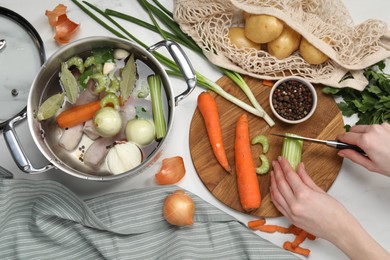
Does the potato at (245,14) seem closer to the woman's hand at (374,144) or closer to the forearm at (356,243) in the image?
the woman's hand at (374,144)

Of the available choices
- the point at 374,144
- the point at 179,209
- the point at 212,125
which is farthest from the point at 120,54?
the point at 374,144

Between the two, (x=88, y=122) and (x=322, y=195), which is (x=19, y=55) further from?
(x=322, y=195)

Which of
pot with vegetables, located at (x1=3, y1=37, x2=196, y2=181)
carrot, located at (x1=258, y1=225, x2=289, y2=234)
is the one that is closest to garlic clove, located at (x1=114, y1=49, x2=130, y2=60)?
pot with vegetables, located at (x1=3, y1=37, x2=196, y2=181)

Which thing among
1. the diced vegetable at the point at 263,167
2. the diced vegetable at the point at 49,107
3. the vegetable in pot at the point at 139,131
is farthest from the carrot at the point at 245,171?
the diced vegetable at the point at 49,107

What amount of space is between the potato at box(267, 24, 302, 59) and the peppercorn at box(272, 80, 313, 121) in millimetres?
75

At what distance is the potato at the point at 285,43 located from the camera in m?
1.19

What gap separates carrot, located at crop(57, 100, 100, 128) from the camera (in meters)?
1.14

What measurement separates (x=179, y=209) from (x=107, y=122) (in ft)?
0.87

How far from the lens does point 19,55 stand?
4.12 ft

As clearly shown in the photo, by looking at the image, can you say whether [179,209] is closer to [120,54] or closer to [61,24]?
[120,54]

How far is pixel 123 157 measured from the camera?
1099mm

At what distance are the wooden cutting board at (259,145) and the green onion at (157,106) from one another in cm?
11

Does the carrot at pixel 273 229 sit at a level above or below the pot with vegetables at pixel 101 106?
below

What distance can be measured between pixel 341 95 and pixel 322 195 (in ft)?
0.91
